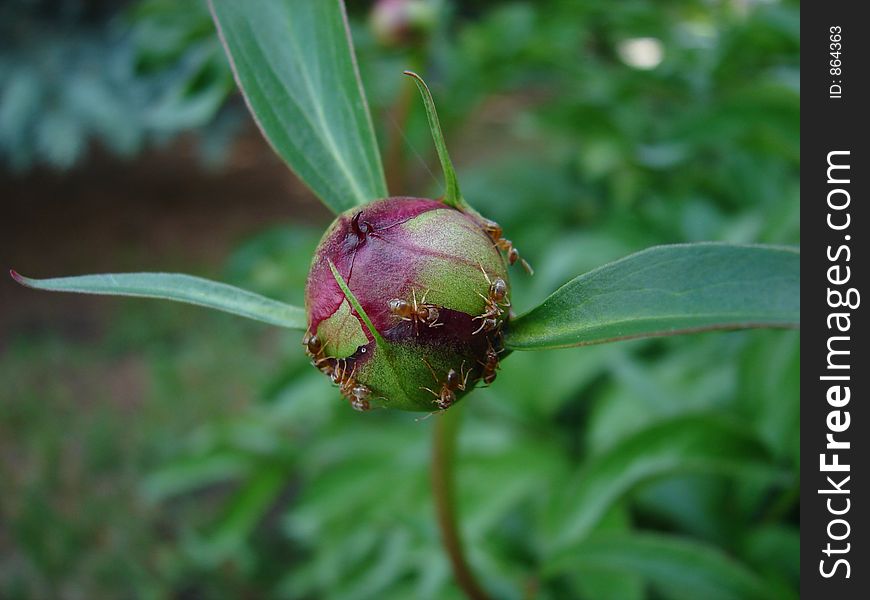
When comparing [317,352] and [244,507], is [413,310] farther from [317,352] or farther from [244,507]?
[244,507]

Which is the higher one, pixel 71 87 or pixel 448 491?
pixel 71 87

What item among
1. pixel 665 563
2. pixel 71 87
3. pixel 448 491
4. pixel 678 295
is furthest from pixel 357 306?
pixel 71 87

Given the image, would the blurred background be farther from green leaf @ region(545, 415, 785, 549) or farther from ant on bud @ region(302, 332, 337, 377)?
ant on bud @ region(302, 332, 337, 377)

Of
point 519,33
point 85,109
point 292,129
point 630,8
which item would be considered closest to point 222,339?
point 85,109

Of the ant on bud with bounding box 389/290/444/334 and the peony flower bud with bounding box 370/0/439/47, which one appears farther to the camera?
the peony flower bud with bounding box 370/0/439/47

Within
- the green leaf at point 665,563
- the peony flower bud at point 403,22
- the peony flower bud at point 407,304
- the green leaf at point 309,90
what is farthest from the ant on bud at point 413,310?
the peony flower bud at point 403,22

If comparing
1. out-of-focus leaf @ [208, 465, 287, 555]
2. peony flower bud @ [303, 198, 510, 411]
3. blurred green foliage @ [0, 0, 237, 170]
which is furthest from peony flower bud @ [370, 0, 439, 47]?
peony flower bud @ [303, 198, 510, 411]
